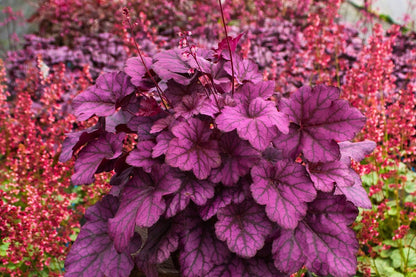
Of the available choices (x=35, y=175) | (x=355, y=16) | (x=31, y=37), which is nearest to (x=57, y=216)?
(x=35, y=175)

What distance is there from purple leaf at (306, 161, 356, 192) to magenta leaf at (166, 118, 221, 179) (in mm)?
310

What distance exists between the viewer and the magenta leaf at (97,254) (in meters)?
1.28

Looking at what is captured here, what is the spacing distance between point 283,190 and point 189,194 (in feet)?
0.95

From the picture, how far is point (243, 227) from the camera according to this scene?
4.09ft

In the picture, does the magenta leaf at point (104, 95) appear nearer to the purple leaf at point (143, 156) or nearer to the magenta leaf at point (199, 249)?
the purple leaf at point (143, 156)

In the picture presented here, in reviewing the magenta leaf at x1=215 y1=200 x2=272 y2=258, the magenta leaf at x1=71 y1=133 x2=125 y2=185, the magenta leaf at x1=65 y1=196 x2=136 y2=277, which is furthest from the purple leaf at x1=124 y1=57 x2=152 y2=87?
the magenta leaf at x1=215 y1=200 x2=272 y2=258

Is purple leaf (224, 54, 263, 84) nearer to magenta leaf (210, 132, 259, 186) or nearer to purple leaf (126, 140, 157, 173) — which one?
magenta leaf (210, 132, 259, 186)

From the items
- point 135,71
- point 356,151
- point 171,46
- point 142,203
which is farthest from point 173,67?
point 171,46

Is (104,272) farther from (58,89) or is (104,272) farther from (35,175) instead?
(58,89)

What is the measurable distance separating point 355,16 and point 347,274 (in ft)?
20.2

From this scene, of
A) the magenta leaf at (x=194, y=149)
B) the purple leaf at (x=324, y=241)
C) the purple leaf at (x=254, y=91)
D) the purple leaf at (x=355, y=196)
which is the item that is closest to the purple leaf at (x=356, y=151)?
the purple leaf at (x=355, y=196)

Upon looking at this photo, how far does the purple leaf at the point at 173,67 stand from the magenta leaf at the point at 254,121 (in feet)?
0.78

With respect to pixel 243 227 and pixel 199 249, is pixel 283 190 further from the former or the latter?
pixel 199 249

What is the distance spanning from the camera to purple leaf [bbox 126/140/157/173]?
1.28 metres
